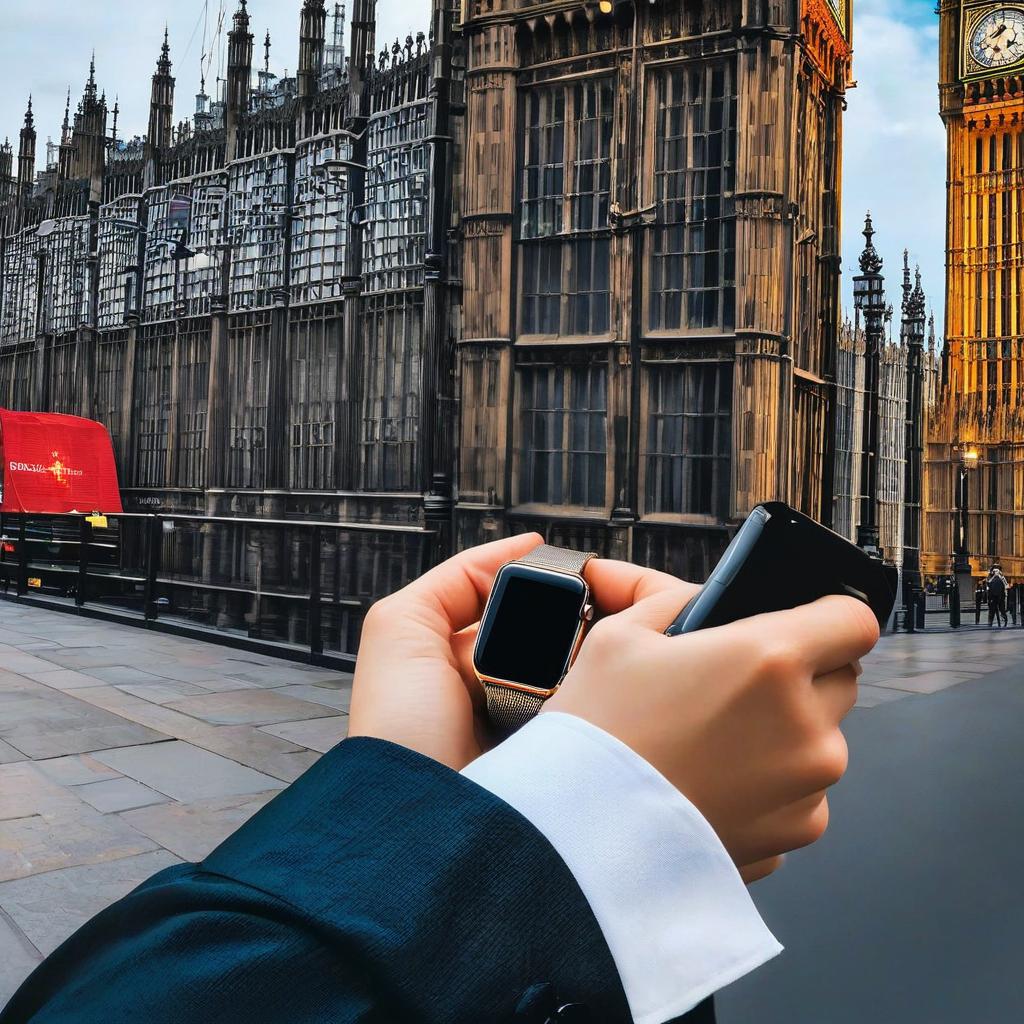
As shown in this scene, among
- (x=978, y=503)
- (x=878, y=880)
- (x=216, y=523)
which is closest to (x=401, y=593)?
(x=878, y=880)

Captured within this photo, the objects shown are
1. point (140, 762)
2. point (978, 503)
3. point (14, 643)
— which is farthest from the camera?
point (978, 503)

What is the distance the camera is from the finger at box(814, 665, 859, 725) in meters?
0.91

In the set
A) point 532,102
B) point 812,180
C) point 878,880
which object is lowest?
point 878,880

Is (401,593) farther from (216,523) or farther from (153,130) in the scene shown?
(153,130)

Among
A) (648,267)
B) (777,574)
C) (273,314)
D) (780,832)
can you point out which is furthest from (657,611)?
(273,314)

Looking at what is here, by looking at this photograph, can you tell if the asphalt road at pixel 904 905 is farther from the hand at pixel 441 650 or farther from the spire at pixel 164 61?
the spire at pixel 164 61

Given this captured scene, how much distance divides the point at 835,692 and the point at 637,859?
0.25 metres

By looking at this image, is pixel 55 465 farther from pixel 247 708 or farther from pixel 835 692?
pixel 835 692

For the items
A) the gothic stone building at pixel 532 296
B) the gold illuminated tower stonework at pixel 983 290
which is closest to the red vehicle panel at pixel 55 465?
the gothic stone building at pixel 532 296

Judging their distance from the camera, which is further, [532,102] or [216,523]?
[532,102]

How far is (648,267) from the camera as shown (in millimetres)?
12359

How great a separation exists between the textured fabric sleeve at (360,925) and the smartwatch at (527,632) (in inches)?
14.8

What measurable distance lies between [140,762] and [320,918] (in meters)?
5.18

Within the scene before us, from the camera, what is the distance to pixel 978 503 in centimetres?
5412
